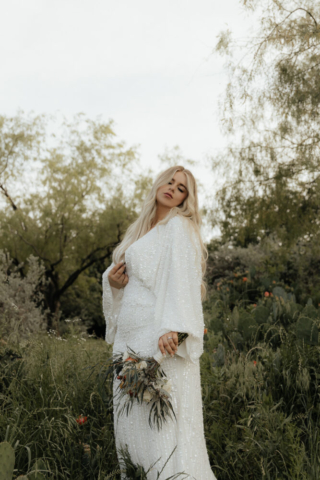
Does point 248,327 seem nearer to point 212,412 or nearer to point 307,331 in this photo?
point 307,331

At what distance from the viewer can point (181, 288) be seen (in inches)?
92.0

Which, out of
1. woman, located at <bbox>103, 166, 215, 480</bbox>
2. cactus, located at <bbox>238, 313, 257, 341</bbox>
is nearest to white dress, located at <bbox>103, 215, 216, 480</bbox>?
woman, located at <bbox>103, 166, 215, 480</bbox>

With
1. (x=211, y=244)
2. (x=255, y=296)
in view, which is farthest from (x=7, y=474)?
(x=211, y=244)

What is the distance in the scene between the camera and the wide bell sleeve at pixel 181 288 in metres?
2.26

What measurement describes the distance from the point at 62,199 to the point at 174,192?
1217 cm

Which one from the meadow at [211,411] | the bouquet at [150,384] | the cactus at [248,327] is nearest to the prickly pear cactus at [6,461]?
the meadow at [211,411]

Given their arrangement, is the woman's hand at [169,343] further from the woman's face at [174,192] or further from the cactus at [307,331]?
the cactus at [307,331]

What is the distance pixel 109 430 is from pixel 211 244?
37.0ft

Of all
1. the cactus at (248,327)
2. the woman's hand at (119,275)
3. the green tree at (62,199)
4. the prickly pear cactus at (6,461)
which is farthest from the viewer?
the green tree at (62,199)

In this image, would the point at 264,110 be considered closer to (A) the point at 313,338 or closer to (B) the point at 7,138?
(A) the point at 313,338

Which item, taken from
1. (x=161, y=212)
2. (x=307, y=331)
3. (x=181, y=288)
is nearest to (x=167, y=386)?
(x=181, y=288)

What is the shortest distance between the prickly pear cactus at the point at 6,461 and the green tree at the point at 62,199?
1241cm

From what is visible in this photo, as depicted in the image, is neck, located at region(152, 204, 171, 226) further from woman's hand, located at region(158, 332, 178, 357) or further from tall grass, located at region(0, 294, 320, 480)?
tall grass, located at region(0, 294, 320, 480)

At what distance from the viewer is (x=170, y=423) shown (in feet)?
7.39
